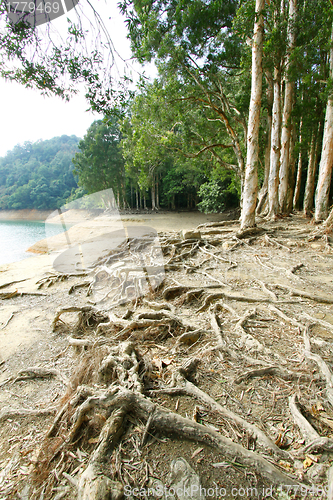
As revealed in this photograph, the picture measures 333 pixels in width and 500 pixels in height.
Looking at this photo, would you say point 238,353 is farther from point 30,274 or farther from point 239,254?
point 30,274

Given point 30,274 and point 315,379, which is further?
point 30,274

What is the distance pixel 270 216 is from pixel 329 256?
5.49 metres

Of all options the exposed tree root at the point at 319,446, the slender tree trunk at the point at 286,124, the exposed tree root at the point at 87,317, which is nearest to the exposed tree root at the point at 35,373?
the exposed tree root at the point at 87,317

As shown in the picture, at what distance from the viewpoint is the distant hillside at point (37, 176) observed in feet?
86.4

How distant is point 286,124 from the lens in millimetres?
11117

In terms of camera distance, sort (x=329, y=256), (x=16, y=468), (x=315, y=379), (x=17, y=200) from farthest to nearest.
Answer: (x=17, y=200)
(x=329, y=256)
(x=315, y=379)
(x=16, y=468)

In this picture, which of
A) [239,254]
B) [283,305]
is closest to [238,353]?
[283,305]

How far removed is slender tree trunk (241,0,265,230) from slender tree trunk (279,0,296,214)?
9.25 ft

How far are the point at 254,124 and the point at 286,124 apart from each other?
4229 mm

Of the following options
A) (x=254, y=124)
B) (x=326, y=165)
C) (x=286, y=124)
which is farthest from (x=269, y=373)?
(x=286, y=124)

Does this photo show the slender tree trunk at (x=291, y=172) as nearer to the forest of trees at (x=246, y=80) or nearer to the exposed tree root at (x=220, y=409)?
the forest of trees at (x=246, y=80)

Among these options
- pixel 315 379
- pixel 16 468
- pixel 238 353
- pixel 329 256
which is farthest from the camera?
pixel 329 256

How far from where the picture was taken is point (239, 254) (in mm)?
6965

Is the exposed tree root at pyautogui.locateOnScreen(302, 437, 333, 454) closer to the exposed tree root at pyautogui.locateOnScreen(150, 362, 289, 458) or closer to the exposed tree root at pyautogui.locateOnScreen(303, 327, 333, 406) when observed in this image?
the exposed tree root at pyautogui.locateOnScreen(150, 362, 289, 458)
